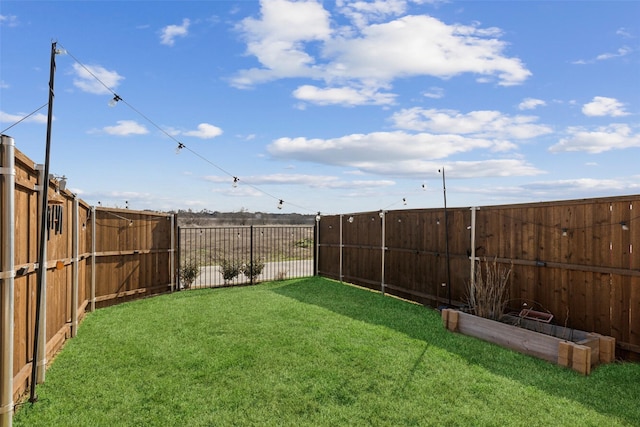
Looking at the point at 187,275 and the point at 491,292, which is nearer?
the point at 491,292

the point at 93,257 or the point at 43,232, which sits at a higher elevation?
the point at 43,232

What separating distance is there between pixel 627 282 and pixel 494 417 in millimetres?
2764

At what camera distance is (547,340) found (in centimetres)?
459

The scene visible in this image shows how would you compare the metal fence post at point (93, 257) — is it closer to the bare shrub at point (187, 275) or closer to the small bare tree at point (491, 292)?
the bare shrub at point (187, 275)

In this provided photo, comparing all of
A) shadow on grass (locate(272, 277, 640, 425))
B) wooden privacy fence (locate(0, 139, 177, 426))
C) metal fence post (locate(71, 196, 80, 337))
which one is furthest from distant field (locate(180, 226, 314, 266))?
shadow on grass (locate(272, 277, 640, 425))

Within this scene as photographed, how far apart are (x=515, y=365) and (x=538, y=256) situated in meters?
1.95

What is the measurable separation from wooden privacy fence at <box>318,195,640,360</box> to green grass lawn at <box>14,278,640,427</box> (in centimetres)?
81

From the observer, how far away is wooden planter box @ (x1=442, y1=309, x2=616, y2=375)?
14.0 ft

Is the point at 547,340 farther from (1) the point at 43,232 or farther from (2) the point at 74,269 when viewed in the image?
(2) the point at 74,269

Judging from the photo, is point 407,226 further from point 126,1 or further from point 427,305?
point 126,1

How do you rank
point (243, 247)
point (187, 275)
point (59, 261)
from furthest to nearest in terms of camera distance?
point (243, 247) → point (187, 275) → point (59, 261)

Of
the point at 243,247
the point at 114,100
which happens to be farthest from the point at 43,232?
the point at 243,247

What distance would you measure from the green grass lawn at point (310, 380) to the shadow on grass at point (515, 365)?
0.8 inches

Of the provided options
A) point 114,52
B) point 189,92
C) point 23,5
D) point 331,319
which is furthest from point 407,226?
point 23,5
